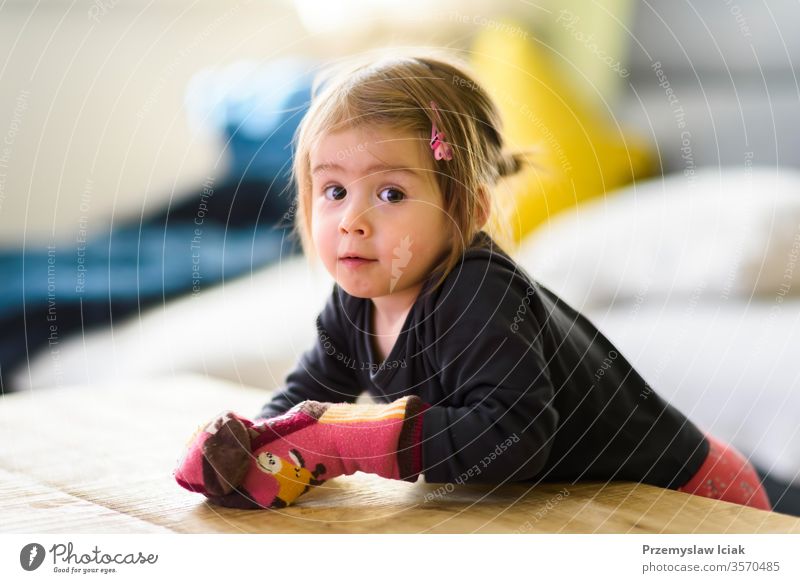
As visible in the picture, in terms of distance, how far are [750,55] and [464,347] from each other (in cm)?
51

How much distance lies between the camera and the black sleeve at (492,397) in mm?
529

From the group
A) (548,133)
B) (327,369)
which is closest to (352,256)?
(327,369)

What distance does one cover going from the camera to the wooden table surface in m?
0.52

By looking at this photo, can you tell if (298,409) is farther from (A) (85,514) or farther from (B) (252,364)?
(B) (252,364)

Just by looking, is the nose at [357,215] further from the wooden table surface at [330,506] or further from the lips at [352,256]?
the wooden table surface at [330,506]

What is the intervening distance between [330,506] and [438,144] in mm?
224

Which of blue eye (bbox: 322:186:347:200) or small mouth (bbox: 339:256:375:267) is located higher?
blue eye (bbox: 322:186:347:200)

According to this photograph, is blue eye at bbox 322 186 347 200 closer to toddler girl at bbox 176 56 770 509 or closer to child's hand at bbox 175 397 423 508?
toddler girl at bbox 176 56 770 509

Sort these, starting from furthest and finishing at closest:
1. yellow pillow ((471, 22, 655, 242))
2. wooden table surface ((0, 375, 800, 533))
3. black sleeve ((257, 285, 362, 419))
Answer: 1. yellow pillow ((471, 22, 655, 242))
2. black sleeve ((257, 285, 362, 419))
3. wooden table surface ((0, 375, 800, 533))

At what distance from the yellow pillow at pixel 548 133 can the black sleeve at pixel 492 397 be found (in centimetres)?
22

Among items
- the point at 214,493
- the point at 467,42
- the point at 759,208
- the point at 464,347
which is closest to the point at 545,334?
the point at 464,347

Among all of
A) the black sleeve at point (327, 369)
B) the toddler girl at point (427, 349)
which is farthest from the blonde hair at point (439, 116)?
the black sleeve at point (327, 369)

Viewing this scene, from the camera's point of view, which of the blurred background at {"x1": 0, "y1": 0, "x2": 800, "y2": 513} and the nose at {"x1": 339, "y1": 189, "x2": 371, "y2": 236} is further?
the blurred background at {"x1": 0, "y1": 0, "x2": 800, "y2": 513}

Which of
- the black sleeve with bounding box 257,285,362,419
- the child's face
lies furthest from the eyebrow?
the black sleeve with bounding box 257,285,362,419
